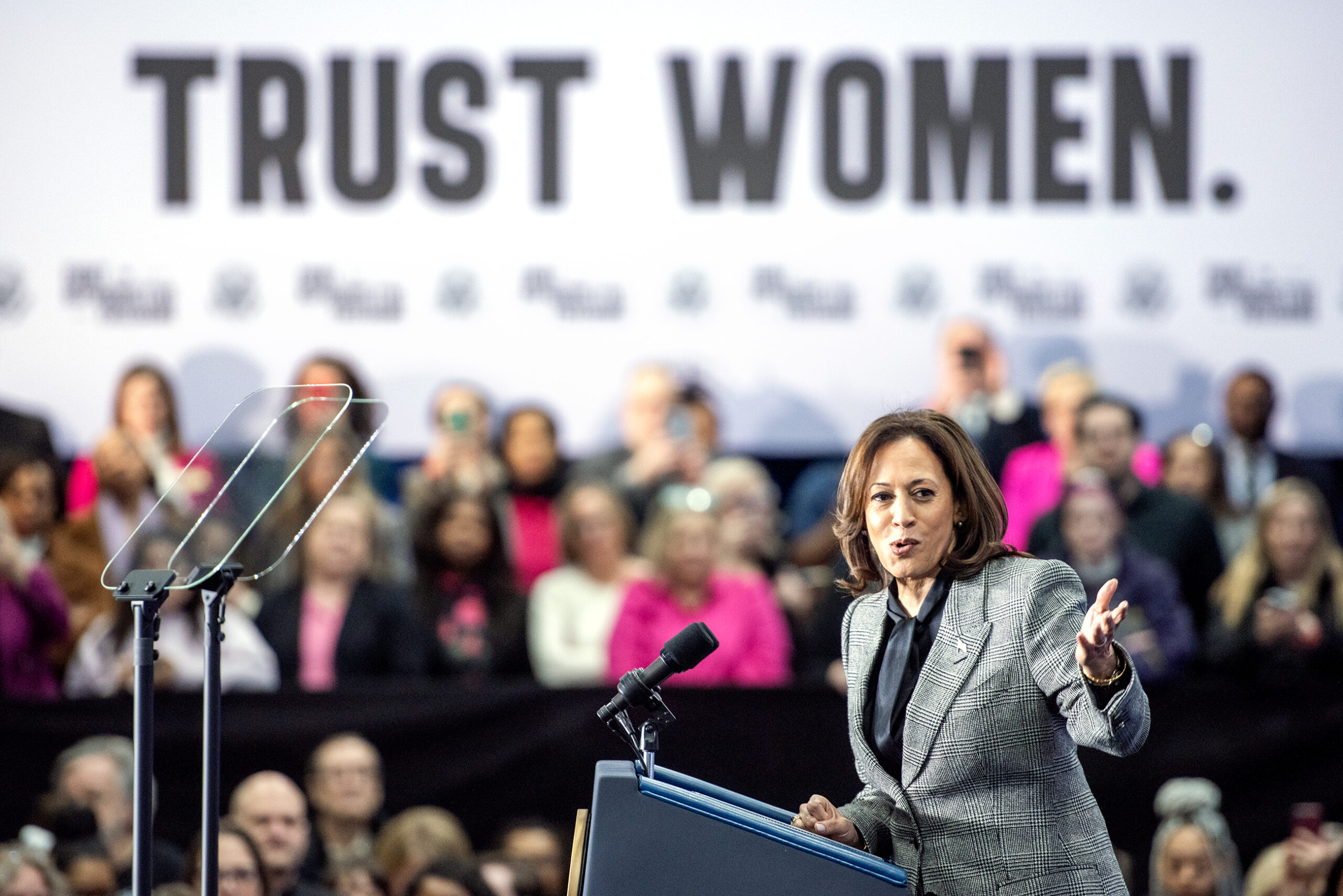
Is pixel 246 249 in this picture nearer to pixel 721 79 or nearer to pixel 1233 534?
pixel 721 79

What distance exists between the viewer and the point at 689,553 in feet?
17.0

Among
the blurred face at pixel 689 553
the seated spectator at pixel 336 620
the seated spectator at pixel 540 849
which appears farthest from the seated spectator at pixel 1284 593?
the seated spectator at pixel 336 620

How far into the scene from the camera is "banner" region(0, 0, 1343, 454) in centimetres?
612

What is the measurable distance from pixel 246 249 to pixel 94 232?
0.62 m

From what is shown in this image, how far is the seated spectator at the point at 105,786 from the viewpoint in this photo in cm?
478

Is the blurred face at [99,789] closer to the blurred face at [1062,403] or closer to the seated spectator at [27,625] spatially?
the seated spectator at [27,625]

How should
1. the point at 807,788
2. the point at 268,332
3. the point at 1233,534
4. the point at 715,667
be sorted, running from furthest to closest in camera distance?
the point at 268,332, the point at 1233,534, the point at 715,667, the point at 807,788

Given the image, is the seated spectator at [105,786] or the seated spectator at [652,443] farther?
the seated spectator at [652,443]

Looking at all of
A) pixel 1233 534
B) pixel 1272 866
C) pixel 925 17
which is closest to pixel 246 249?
pixel 925 17

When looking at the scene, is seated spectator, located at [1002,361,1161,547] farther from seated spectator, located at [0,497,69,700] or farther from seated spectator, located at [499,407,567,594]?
seated spectator, located at [0,497,69,700]

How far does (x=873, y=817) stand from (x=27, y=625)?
3.81 metres

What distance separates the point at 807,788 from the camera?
4.69 metres

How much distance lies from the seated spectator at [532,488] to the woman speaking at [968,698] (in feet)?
10.9

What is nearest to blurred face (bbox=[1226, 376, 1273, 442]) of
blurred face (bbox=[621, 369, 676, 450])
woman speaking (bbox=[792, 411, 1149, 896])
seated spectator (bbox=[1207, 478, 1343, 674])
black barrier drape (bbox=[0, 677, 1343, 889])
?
seated spectator (bbox=[1207, 478, 1343, 674])
